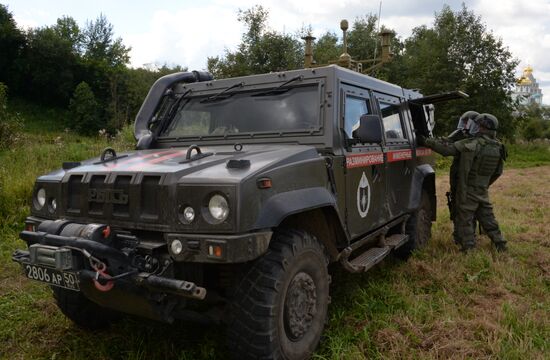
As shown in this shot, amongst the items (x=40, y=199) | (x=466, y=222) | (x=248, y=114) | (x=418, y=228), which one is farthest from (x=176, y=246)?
(x=466, y=222)

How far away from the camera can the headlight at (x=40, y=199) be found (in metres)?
3.33

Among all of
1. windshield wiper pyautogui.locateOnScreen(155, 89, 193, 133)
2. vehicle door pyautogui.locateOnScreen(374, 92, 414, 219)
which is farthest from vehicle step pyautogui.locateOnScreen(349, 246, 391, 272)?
windshield wiper pyautogui.locateOnScreen(155, 89, 193, 133)

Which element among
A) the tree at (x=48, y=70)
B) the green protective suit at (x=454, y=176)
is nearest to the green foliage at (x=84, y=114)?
the tree at (x=48, y=70)

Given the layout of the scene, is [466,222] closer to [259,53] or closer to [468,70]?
[259,53]

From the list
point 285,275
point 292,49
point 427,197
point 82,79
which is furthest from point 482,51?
point 82,79

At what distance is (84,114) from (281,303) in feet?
118

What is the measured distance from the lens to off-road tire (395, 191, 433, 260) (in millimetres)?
5355

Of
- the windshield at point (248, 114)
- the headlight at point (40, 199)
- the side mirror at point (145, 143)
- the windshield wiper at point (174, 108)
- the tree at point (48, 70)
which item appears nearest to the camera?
the headlight at point (40, 199)

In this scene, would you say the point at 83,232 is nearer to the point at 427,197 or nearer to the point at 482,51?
the point at 427,197

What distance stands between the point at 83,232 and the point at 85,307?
1192 millimetres

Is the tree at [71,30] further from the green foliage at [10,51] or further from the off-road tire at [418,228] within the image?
the off-road tire at [418,228]

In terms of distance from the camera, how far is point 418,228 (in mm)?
5551

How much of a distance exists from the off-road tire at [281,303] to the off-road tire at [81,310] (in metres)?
Answer: 1.42

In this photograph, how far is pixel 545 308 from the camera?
386cm
